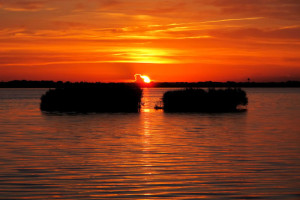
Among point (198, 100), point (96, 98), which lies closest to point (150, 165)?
point (198, 100)

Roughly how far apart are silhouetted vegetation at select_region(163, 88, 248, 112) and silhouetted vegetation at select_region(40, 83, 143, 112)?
429cm

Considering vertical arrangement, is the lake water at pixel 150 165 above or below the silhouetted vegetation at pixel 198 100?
below

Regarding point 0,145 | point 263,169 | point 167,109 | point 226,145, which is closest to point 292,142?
point 226,145

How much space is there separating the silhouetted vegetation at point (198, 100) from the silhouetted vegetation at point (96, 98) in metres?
4.29

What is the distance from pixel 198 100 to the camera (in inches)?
2397

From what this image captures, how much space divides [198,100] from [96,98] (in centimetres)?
1332

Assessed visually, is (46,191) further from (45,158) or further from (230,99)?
(230,99)

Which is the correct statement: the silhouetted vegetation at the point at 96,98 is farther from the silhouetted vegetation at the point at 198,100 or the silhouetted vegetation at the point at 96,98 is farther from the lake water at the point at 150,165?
the lake water at the point at 150,165

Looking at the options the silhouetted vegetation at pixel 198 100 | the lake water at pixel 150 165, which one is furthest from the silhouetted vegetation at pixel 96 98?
the lake water at pixel 150 165

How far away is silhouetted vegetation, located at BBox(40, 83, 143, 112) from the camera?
61750 mm

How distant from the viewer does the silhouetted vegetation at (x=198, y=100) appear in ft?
199

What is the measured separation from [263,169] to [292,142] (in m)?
10.1

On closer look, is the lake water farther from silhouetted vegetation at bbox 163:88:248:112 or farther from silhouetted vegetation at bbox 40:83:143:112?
silhouetted vegetation at bbox 40:83:143:112

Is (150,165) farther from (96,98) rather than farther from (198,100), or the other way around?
(96,98)
